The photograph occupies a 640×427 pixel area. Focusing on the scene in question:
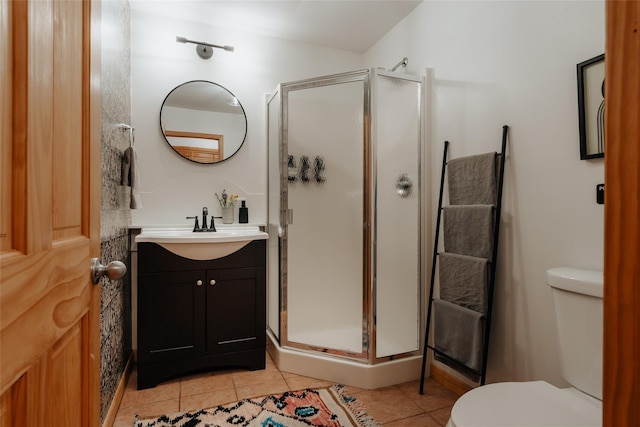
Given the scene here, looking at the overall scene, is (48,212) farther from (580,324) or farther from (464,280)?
(464,280)

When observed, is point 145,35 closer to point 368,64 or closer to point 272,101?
point 272,101

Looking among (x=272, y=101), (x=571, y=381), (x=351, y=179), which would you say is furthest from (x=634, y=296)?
(x=272, y=101)

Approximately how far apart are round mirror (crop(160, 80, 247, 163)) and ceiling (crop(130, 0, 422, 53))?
48 cm

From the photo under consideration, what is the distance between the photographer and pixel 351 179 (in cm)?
229

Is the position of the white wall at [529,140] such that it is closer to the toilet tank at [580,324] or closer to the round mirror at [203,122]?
the toilet tank at [580,324]

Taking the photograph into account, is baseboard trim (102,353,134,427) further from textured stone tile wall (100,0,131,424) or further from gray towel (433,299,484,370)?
gray towel (433,299,484,370)

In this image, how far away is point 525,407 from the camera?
1089 mm

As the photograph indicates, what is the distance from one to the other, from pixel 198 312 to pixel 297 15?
2.14m

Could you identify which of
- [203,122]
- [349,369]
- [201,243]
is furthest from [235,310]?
[203,122]

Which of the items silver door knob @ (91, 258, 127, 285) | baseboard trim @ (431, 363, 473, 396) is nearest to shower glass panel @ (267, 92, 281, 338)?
baseboard trim @ (431, 363, 473, 396)

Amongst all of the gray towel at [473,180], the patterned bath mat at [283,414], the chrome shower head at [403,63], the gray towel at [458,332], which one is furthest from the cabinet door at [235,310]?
the chrome shower head at [403,63]

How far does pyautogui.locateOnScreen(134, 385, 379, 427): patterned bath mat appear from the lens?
5.42ft

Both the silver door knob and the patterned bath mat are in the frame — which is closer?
the silver door knob

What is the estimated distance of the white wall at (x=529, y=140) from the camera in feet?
4.46
